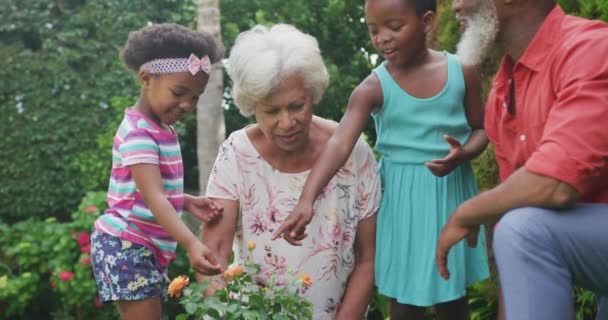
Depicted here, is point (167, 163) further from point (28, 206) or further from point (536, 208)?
point (28, 206)

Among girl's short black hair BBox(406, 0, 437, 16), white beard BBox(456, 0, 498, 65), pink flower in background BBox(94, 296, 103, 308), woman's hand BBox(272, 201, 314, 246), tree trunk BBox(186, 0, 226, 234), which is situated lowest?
pink flower in background BBox(94, 296, 103, 308)

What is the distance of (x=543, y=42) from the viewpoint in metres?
2.50

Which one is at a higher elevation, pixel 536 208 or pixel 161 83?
pixel 536 208

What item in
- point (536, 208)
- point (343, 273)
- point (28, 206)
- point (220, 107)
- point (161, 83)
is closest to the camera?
point (536, 208)

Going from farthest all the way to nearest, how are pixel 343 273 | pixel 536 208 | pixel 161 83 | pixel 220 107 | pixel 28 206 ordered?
pixel 28 206
pixel 220 107
pixel 161 83
pixel 343 273
pixel 536 208

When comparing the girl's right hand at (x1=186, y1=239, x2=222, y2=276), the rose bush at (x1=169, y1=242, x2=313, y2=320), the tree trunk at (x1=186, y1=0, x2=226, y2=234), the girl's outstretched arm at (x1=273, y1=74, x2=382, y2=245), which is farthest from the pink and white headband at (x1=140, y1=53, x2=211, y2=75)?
the tree trunk at (x1=186, y1=0, x2=226, y2=234)

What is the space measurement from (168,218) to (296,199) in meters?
0.50

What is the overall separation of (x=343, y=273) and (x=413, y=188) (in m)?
0.45

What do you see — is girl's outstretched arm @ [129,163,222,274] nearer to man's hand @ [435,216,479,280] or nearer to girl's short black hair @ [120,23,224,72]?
girl's short black hair @ [120,23,224,72]

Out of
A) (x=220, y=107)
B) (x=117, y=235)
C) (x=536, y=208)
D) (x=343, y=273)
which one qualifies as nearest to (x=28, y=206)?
(x=220, y=107)

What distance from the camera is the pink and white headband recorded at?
11.0 ft

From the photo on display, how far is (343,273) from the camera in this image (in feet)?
10.3

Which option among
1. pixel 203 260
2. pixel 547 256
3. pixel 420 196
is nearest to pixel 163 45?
pixel 203 260

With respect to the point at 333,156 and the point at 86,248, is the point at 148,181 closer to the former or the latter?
the point at 333,156
